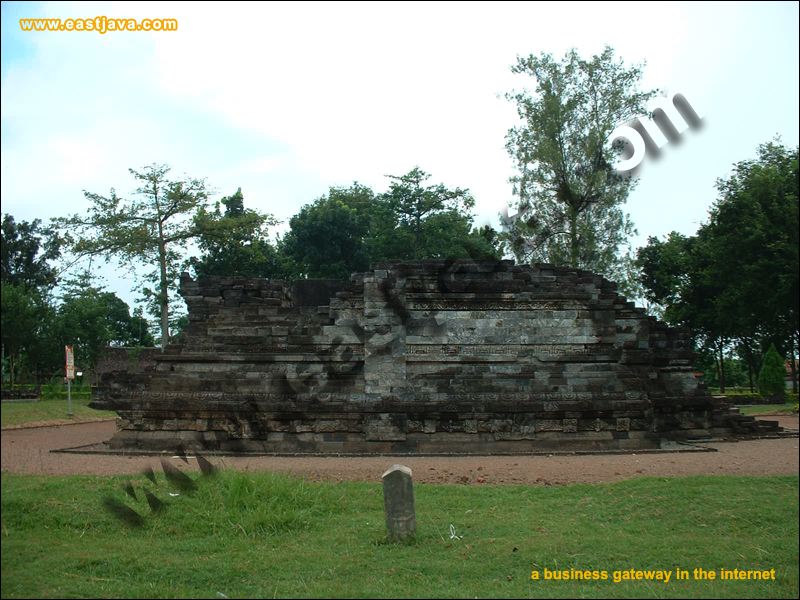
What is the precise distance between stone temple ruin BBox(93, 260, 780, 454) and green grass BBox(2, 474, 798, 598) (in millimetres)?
5166

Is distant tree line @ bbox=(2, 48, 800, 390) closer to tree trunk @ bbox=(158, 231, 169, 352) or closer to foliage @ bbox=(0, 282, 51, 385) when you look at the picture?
tree trunk @ bbox=(158, 231, 169, 352)

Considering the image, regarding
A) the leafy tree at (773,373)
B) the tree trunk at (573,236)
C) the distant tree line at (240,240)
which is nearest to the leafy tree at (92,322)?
the distant tree line at (240,240)

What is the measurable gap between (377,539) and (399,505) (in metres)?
0.41

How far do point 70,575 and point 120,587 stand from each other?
0.50 metres

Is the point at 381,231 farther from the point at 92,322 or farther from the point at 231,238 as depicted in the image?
the point at 92,322

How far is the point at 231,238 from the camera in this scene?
31.3 metres

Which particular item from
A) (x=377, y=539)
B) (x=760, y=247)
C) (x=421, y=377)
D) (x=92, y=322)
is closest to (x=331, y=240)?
(x=92, y=322)

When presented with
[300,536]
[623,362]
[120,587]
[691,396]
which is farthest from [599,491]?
[691,396]

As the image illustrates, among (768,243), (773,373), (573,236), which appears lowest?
(773,373)

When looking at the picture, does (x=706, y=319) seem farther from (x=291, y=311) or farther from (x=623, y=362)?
(x=291, y=311)

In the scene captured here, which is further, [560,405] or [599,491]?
[560,405]

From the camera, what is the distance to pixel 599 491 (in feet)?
30.5

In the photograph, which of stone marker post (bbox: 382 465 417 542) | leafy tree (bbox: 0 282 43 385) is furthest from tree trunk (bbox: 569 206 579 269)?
leafy tree (bbox: 0 282 43 385)

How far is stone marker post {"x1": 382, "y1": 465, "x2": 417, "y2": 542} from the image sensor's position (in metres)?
6.90
